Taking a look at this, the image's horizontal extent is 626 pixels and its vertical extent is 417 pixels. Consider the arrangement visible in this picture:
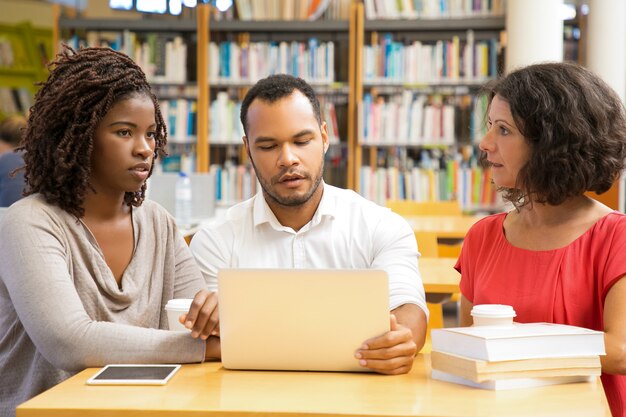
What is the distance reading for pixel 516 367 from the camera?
138 cm

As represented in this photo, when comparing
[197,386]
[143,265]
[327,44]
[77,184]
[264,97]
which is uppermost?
[327,44]

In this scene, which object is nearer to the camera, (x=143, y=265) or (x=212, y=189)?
(x=143, y=265)

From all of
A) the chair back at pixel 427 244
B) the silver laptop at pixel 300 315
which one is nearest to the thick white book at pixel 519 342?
the silver laptop at pixel 300 315

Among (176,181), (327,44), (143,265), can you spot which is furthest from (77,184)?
(327,44)

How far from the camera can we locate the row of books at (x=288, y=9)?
6.39m

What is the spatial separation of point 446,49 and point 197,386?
510 centimetres

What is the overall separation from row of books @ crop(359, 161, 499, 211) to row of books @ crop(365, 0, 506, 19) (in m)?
1.14

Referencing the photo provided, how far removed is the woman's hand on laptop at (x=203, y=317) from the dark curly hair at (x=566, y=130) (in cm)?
70

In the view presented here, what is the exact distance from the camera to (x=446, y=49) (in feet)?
20.2

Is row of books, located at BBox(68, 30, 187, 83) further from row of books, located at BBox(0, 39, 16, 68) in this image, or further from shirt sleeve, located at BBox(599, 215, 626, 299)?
shirt sleeve, located at BBox(599, 215, 626, 299)

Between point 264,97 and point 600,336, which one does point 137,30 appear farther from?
point 600,336

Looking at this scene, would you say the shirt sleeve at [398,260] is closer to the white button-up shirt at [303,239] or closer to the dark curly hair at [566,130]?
the white button-up shirt at [303,239]

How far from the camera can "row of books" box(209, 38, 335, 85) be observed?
248 inches

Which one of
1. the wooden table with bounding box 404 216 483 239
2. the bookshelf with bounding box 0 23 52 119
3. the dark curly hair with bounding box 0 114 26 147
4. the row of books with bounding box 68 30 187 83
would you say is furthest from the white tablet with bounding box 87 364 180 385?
the bookshelf with bounding box 0 23 52 119
